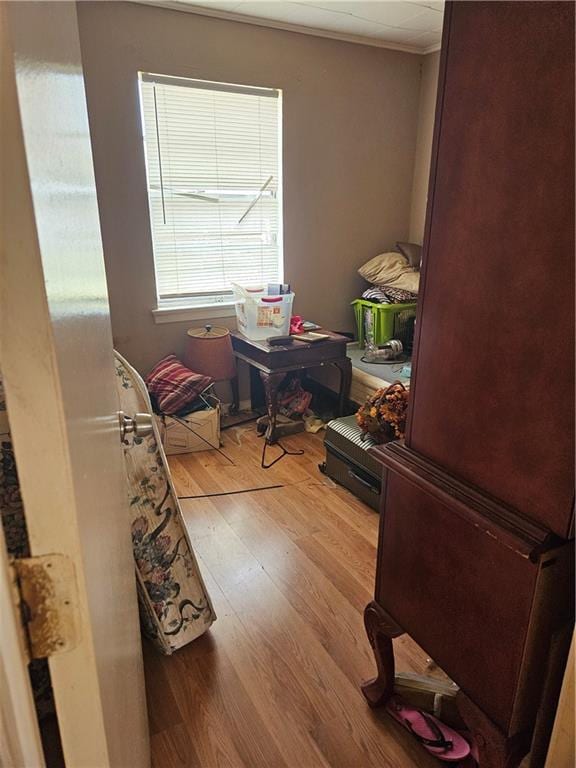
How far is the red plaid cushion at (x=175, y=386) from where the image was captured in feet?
9.57

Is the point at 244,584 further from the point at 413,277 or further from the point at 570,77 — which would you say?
the point at 413,277

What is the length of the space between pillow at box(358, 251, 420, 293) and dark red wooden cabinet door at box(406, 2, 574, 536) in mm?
2606

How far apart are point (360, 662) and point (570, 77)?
5.38 ft

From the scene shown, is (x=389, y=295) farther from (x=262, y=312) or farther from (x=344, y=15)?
(x=344, y=15)

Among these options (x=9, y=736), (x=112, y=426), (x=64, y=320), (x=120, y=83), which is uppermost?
(x=120, y=83)

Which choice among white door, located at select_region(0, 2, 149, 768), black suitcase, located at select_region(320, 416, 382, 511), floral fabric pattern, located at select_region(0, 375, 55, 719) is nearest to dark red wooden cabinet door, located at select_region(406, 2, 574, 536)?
white door, located at select_region(0, 2, 149, 768)

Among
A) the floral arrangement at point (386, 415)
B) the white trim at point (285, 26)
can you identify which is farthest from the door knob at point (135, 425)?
the white trim at point (285, 26)

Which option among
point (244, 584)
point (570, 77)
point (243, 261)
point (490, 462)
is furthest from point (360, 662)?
point (243, 261)

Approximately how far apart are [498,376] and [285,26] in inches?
124

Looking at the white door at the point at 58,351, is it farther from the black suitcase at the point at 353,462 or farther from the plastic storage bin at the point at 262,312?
the plastic storage bin at the point at 262,312

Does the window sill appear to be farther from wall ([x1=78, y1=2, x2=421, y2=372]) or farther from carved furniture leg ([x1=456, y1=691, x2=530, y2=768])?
carved furniture leg ([x1=456, y1=691, x2=530, y2=768])

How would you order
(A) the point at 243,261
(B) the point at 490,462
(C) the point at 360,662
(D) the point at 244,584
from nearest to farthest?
1. (B) the point at 490,462
2. (C) the point at 360,662
3. (D) the point at 244,584
4. (A) the point at 243,261

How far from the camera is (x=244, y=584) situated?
1.93m

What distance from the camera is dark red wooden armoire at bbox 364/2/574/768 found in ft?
2.51
